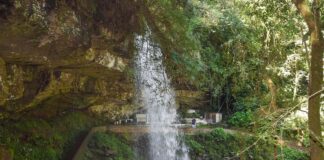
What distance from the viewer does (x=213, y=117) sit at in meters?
11.9

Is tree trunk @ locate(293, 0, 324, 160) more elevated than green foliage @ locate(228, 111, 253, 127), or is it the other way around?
tree trunk @ locate(293, 0, 324, 160)

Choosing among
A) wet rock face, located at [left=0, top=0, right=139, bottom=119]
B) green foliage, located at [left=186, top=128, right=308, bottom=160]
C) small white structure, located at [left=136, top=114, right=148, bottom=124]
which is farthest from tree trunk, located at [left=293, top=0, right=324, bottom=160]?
small white structure, located at [left=136, top=114, right=148, bottom=124]

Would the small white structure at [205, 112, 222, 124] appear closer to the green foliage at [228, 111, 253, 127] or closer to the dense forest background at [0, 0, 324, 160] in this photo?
the green foliage at [228, 111, 253, 127]

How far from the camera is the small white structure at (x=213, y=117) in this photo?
1177cm

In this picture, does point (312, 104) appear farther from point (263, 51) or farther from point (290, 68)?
point (290, 68)

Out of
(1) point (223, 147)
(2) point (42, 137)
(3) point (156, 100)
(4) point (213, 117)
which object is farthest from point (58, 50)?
(4) point (213, 117)

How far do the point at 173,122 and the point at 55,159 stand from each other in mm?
4307

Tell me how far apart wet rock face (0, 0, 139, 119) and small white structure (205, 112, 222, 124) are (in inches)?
191

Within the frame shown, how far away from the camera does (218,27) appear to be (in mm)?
10219

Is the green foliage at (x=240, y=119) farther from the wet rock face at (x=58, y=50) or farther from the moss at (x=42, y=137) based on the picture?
the moss at (x=42, y=137)

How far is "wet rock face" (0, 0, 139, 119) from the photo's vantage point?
168 inches

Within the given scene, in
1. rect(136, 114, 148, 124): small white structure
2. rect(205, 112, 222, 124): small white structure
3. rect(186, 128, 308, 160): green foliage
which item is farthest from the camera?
rect(205, 112, 222, 124): small white structure

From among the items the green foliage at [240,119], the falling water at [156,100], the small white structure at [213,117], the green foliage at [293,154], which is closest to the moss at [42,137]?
the falling water at [156,100]

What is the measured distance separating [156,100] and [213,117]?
345 centimetres
